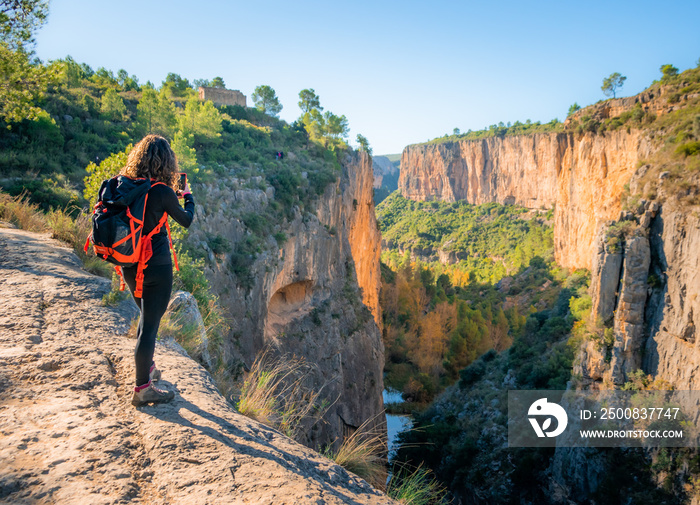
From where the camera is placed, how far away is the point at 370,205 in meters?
34.9

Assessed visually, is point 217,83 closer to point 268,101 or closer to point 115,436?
point 268,101

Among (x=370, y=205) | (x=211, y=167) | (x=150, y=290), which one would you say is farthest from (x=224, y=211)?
(x=370, y=205)

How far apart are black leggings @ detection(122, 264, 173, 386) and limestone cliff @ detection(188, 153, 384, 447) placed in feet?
26.0

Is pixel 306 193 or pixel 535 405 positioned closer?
pixel 535 405

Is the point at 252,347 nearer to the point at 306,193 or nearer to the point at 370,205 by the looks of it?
the point at 306,193

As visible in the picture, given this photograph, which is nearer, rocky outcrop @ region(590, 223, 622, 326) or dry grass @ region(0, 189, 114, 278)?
dry grass @ region(0, 189, 114, 278)

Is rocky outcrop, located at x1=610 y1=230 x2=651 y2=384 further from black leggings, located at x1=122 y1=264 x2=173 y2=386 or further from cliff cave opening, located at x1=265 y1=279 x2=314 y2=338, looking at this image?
black leggings, located at x1=122 y1=264 x2=173 y2=386

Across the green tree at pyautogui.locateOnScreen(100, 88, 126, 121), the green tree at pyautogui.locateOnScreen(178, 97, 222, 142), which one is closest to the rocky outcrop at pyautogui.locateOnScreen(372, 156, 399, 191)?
the green tree at pyautogui.locateOnScreen(178, 97, 222, 142)

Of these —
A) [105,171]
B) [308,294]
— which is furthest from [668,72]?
[105,171]

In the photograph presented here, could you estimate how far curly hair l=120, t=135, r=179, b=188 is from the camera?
9.05ft

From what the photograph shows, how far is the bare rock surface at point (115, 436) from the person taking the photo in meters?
2.04

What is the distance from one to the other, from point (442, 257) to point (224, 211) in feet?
214

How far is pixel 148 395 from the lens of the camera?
109 inches

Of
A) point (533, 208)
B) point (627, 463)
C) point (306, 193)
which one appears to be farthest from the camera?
point (533, 208)
